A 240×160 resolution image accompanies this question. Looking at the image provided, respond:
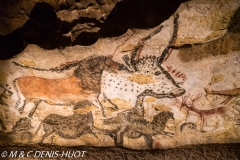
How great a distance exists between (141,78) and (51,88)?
1.85 ft

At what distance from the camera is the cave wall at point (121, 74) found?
122 centimetres

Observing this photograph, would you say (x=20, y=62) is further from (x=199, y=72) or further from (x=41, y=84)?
(x=199, y=72)

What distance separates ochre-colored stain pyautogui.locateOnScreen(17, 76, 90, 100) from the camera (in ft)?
4.96

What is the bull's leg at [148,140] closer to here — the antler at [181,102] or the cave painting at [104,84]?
the cave painting at [104,84]

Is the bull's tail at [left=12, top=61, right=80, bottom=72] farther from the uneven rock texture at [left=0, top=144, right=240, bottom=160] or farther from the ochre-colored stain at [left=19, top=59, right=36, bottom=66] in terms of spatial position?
the uneven rock texture at [left=0, top=144, right=240, bottom=160]

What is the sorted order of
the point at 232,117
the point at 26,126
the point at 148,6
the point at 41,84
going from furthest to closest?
1. the point at 26,126
2. the point at 232,117
3. the point at 41,84
4. the point at 148,6

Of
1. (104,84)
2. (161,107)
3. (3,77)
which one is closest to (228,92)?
(161,107)

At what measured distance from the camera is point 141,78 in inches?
58.7

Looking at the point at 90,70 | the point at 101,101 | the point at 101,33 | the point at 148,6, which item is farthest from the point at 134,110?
the point at 148,6

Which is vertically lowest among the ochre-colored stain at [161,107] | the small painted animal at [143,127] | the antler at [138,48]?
the small painted animal at [143,127]

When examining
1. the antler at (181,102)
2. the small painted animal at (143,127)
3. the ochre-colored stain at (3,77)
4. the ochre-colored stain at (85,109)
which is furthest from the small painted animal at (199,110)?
the ochre-colored stain at (3,77)

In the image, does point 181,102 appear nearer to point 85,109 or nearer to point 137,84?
point 137,84

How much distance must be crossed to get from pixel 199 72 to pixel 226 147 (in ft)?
2.09

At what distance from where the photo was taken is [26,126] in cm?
178
